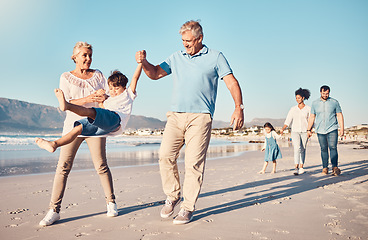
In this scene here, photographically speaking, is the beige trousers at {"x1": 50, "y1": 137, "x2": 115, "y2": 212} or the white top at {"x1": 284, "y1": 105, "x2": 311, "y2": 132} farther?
the white top at {"x1": 284, "y1": 105, "x2": 311, "y2": 132}

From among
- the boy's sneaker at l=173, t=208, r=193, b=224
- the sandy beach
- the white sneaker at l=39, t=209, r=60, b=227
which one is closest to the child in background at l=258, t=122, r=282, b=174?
the sandy beach

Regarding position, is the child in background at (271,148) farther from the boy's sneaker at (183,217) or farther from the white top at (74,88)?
the white top at (74,88)

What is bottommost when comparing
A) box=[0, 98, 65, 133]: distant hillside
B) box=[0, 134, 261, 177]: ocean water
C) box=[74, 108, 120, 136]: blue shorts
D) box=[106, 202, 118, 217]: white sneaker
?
box=[0, 134, 261, 177]: ocean water

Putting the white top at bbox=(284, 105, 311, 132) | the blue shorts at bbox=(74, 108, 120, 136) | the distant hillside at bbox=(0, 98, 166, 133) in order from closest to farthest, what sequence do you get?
1. the blue shorts at bbox=(74, 108, 120, 136)
2. the white top at bbox=(284, 105, 311, 132)
3. the distant hillside at bbox=(0, 98, 166, 133)

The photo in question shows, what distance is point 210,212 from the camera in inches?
148

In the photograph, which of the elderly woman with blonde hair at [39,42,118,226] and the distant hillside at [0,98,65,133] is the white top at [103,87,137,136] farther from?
the distant hillside at [0,98,65,133]

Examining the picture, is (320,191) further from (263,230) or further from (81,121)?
(81,121)

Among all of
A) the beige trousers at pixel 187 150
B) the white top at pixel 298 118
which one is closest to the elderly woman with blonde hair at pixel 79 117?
the beige trousers at pixel 187 150

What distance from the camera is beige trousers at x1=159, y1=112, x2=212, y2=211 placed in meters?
3.43

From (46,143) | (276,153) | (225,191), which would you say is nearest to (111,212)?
(46,143)

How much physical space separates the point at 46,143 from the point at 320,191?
172 inches

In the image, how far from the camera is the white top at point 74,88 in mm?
3414

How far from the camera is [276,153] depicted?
818 cm

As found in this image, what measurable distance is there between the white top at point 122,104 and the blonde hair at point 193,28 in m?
0.97
